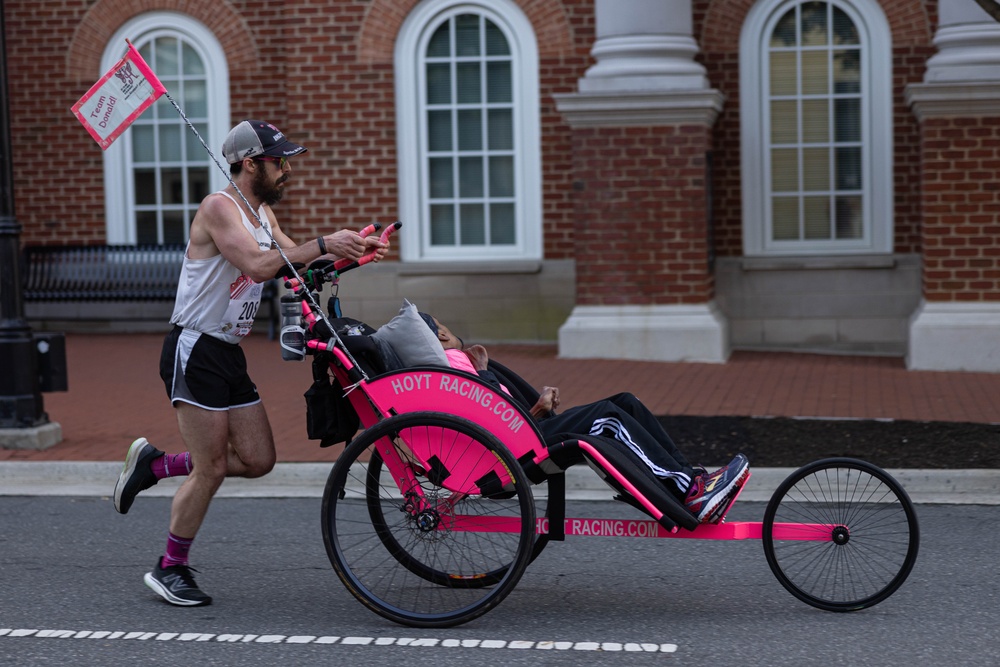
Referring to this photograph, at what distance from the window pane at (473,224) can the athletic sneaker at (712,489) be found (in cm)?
865

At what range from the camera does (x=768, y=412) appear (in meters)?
9.09

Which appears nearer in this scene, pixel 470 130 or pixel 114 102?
pixel 114 102

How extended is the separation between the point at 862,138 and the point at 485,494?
8.92m

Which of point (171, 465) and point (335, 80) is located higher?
point (335, 80)

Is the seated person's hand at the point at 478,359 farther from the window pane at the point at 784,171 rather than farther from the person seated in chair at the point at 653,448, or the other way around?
the window pane at the point at 784,171

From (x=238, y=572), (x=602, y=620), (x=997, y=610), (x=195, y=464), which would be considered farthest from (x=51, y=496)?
(x=997, y=610)

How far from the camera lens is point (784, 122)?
12.7 meters

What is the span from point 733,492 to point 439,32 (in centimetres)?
923

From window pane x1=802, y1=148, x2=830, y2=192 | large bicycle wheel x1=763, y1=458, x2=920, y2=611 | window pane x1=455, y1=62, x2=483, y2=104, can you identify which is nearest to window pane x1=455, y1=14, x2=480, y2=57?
window pane x1=455, y1=62, x2=483, y2=104

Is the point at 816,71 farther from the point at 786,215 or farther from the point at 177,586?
the point at 177,586

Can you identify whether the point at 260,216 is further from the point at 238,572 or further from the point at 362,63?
the point at 362,63

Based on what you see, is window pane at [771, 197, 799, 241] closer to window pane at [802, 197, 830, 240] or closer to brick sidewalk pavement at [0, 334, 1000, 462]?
window pane at [802, 197, 830, 240]

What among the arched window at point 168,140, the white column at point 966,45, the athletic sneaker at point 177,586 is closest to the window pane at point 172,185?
the arched window at point 168,140

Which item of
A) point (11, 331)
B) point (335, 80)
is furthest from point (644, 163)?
point (11, 331)
